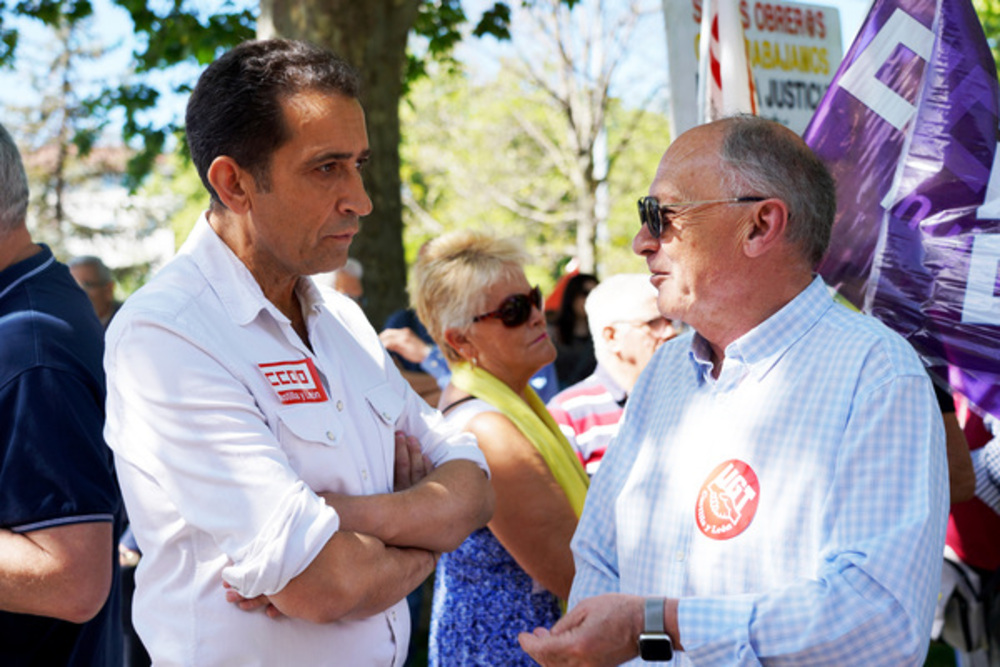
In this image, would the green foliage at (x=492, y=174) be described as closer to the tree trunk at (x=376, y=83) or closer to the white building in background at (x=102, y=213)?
the white building in background at (x=102, y=213)

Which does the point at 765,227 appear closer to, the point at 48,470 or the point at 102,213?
the point at 48,470

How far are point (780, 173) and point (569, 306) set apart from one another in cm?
590

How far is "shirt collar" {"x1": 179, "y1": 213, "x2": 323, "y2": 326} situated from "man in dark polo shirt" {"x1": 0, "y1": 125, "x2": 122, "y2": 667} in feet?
1.37

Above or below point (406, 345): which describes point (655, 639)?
above

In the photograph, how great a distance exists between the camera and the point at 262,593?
1958 millimetres

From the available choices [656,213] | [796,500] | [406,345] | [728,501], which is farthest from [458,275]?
[406,345]

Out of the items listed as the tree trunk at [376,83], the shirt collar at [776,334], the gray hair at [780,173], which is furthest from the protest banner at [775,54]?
the tree trunk at [376,83]

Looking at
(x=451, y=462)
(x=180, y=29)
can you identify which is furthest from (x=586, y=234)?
(x=451, y=462)

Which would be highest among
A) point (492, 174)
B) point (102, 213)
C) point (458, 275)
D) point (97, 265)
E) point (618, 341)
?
point (458, 275)

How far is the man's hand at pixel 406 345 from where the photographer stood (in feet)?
18.6

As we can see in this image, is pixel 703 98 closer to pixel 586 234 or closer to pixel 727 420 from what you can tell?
pixel 727 420

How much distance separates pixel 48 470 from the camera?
2.25 metres

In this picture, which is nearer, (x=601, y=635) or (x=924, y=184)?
(x=601, y=635)

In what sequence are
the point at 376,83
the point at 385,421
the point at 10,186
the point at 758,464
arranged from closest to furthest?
the point at 758,464, the point at 385,421, the point at 10,186, the point at 376,83
